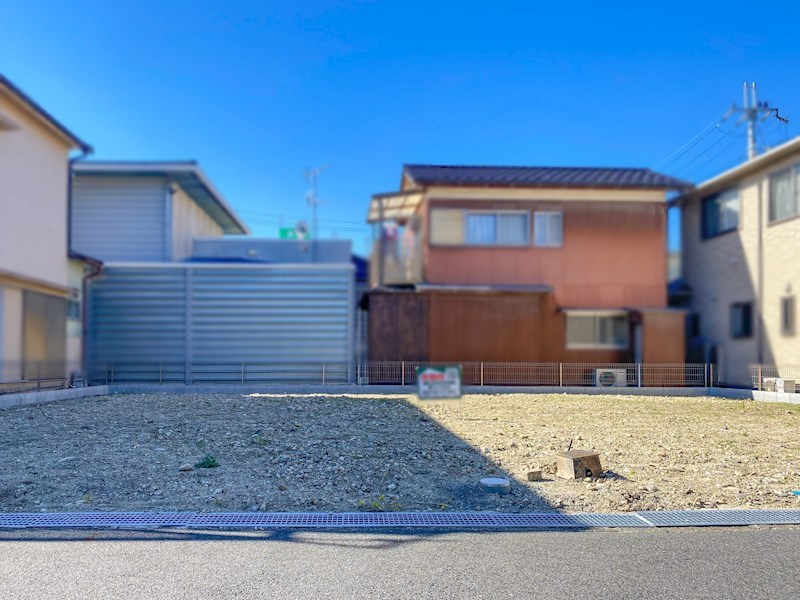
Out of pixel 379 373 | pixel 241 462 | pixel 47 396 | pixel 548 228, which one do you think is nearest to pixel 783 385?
pixel 548 228

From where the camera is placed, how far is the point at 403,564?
11.9 ft

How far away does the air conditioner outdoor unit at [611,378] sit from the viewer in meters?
12.0

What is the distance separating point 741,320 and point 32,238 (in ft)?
46.8

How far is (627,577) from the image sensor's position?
3.47m

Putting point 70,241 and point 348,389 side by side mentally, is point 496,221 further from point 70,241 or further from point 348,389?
point 70,241

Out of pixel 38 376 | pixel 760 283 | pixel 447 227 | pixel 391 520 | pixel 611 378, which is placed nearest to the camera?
pixel 391 520

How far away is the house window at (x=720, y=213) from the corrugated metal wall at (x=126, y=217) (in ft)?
41.7

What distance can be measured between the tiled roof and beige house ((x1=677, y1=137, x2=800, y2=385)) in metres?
1.33

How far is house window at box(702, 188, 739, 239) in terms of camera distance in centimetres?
1402

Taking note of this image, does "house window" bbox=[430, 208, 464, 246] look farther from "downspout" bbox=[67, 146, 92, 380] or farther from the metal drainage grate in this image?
the metal drainage grate

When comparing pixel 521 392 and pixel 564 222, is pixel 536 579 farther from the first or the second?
pixel 564 222

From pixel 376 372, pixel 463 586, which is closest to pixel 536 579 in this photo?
pixel 463 586

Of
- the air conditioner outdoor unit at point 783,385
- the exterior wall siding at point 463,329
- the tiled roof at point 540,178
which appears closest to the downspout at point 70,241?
the exterior wall siding at point 463,329

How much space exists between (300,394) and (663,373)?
7169mm
